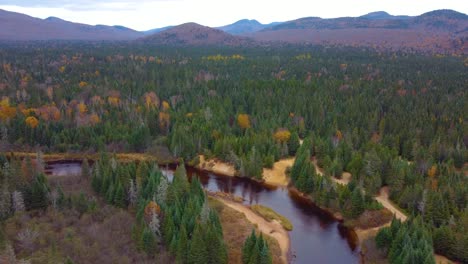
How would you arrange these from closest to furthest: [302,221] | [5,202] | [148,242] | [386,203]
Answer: [148,242] → [5,202] → [302,221] → [386,203]

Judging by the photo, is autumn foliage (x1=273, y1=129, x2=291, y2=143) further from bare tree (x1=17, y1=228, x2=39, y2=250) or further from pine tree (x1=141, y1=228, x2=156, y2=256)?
bare tree (x1=17, y1=228, x2=39, y2=250)

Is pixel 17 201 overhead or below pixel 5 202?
below

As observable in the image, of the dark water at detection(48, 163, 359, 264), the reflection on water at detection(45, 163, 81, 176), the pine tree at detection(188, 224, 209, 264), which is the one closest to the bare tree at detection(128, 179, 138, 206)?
the pine tree at detection(188, 224, 209, 264)

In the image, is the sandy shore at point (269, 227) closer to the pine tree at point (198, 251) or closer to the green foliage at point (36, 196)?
the pine tree at point (198, 251)

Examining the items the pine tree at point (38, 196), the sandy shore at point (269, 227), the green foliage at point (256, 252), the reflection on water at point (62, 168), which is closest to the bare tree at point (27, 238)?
the pine tree at point (38, 196)

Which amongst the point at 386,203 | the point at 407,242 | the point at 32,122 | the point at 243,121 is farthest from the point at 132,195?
the point at 32,122

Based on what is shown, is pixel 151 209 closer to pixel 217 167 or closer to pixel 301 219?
pixel 301 219
